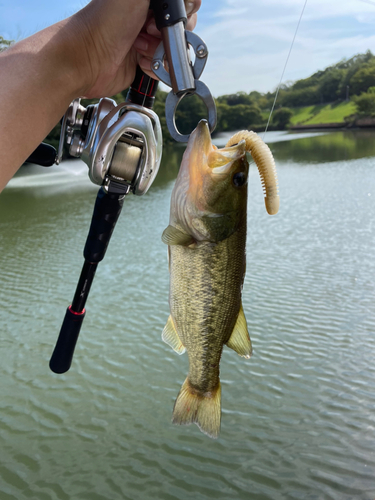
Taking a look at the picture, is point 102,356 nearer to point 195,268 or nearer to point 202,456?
point 202,456

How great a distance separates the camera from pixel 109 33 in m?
1.19

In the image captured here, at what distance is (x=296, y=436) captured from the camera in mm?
4027

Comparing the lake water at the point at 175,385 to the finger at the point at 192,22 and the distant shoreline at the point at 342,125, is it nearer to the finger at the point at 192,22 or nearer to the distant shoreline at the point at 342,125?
the finger at the point at 192,22

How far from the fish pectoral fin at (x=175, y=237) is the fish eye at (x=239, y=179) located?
215 mm

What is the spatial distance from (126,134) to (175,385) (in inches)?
156

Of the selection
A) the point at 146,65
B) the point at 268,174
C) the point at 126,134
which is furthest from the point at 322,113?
the point at 268,174

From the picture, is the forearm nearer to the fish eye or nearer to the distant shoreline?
Answer: the fish eye

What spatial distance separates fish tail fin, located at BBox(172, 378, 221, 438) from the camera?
147 centimetres

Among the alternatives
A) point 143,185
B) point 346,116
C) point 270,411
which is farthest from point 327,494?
point 346,116

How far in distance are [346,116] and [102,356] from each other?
6648cm

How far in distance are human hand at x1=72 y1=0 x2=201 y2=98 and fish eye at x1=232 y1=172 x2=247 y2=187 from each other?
1.53 feet

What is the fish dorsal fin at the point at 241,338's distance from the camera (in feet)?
4.76

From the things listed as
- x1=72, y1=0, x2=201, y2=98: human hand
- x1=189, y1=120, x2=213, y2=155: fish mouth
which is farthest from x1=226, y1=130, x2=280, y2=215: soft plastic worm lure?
x1=72, y1=0, x2=201, y2=98: human hand

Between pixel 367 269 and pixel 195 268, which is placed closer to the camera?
pixel 195 268
